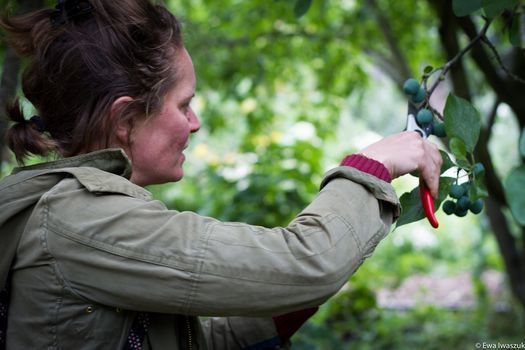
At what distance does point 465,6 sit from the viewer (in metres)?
1.39

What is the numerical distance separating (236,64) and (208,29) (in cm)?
33

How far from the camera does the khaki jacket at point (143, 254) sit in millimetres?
981

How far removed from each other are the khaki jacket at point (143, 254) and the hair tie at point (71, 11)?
289 millimetres

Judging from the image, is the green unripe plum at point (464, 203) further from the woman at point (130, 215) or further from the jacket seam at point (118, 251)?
the jacket seam at point (118, 251)

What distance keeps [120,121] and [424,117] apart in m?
0.57

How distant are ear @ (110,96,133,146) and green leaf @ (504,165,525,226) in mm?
652

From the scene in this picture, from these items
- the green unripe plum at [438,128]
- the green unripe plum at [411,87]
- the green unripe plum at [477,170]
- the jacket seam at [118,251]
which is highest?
the green unripe plum at [411,87]

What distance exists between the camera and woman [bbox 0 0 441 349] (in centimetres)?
99

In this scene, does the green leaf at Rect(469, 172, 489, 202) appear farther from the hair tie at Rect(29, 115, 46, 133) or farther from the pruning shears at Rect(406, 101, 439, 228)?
the hair tie at Rect(29, 115, 46, 133)

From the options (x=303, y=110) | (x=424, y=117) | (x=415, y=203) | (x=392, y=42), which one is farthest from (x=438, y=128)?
(x=303, y=110)

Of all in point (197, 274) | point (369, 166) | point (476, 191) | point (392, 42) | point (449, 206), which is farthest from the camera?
point (392, 42)

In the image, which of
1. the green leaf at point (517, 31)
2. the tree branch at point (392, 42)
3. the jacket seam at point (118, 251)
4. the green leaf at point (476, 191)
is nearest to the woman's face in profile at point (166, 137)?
the jacket seam at point (118, 251)

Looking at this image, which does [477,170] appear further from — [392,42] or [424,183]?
[392,42]

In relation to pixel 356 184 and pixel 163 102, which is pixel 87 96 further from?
pixel 356 184
